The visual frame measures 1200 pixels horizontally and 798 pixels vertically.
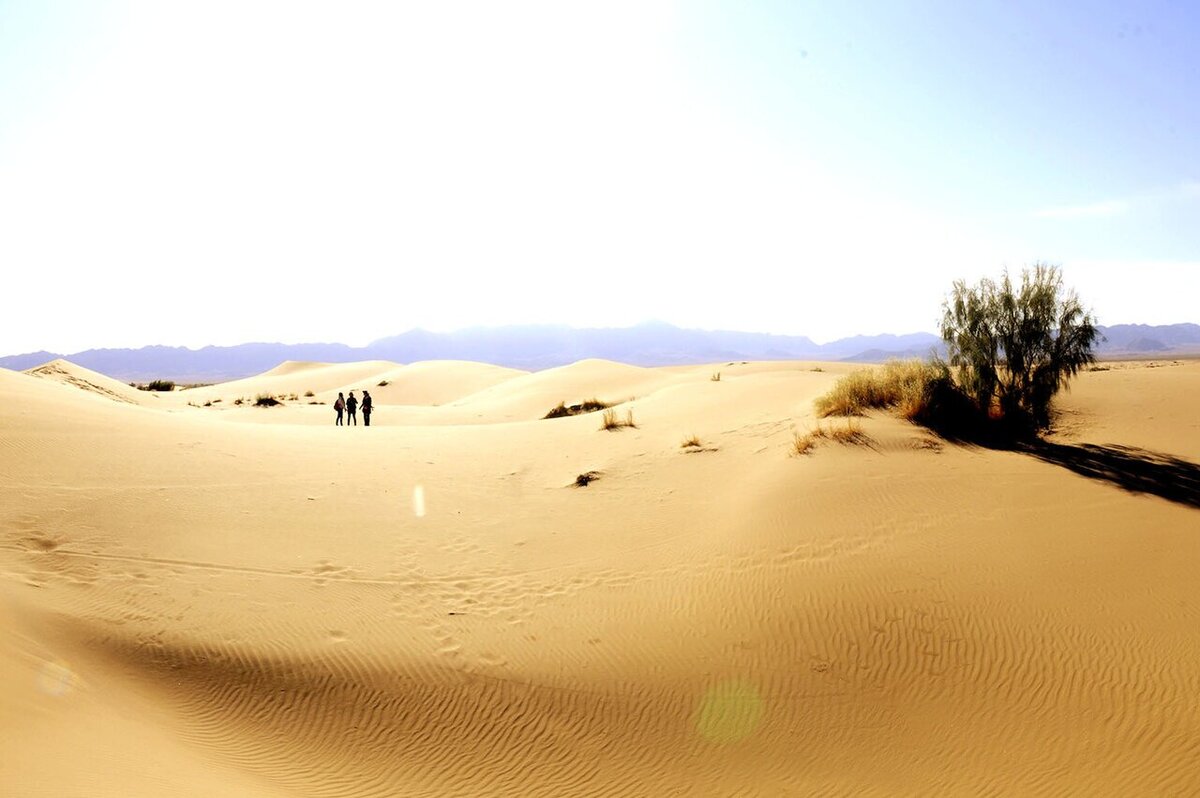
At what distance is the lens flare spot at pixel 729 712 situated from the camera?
529 centimetres

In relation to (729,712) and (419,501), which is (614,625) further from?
(419,501)

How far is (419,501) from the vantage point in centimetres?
1095

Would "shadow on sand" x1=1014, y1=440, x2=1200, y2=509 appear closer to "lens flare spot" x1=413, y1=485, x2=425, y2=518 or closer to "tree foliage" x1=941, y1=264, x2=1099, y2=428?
"tree foliage" x1=941, y1=264, x2=1099, y2=428

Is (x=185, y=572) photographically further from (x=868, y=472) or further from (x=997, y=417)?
(x=997, y=417)

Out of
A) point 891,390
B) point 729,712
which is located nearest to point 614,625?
point 729,712

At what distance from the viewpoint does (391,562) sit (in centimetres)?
834

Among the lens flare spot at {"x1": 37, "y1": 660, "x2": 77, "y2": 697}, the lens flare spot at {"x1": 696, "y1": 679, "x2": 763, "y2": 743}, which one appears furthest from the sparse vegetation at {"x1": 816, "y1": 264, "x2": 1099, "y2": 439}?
the lens flare spot at {"x1": 37, "y1": 660, "x2": 77, "y2": 697}

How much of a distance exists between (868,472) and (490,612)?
6285 millimetres

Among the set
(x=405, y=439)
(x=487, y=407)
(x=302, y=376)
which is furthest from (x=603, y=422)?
(x=302, y=376)

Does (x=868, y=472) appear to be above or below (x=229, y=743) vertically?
above

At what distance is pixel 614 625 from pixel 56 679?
473 cm

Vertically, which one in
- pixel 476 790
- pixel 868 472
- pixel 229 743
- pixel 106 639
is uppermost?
pixel 868 472

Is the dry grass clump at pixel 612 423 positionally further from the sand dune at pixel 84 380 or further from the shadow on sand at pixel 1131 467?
the sand dune at pixel 84 380

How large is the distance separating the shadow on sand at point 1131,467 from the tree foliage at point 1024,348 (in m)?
1.29
